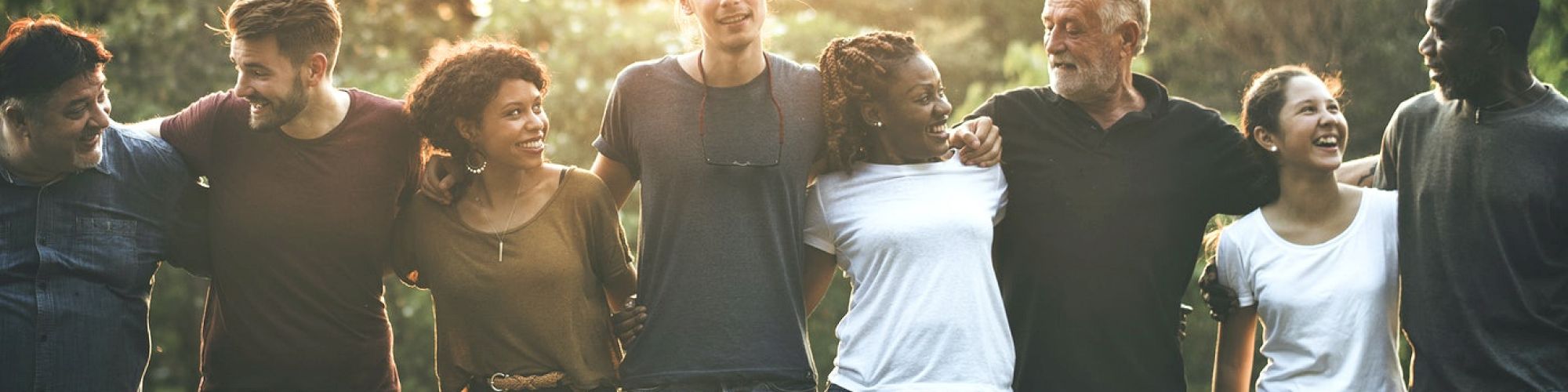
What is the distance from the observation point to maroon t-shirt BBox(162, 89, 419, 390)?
431 centimetres

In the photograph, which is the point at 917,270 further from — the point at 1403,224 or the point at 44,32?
the point at 44,32

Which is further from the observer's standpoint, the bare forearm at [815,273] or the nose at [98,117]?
the bare forearm at [815,273]

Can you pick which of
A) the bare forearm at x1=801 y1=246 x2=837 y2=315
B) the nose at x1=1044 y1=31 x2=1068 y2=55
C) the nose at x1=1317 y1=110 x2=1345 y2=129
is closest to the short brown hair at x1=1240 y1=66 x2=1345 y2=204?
the nose at x1=1317 y1=110 x2=1345 y2=129

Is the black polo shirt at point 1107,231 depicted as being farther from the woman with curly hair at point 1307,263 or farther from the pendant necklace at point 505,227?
the pendant necklace at point 505,227

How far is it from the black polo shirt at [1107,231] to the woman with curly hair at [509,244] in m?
1.16

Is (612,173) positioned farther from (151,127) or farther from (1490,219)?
(1490,219)

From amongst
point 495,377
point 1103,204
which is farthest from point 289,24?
point 1103,204

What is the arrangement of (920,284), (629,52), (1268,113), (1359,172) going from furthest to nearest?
(629,52) → (1359,172) → (1268,113) → (920,284)

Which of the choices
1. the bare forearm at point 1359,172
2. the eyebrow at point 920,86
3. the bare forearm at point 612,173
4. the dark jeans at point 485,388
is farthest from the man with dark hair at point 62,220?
the bare forearm at point 1359,172

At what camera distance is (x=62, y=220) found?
13.7 ft

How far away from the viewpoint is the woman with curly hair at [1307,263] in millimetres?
4270

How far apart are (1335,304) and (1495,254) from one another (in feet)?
1.42

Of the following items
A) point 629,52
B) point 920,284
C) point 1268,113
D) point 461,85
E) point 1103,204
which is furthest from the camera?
point 629,52

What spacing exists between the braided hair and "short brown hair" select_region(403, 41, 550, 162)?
2.83 ft
